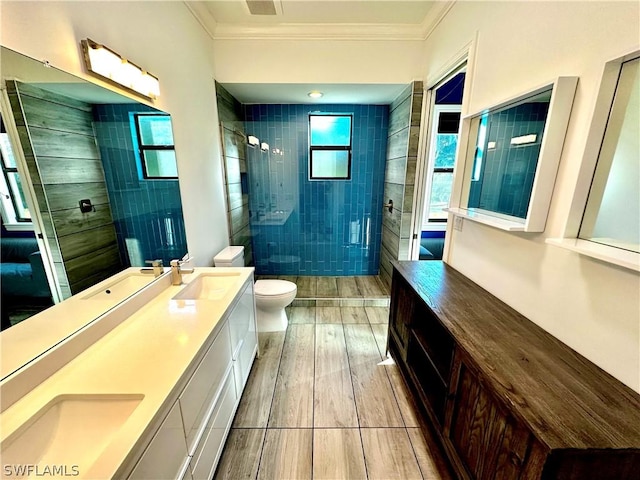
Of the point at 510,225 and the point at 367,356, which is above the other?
the point at 510,225

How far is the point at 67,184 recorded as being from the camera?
1030mm

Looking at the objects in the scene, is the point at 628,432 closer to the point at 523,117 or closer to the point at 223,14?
the point at 523,117

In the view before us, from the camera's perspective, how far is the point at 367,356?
86.7 inches

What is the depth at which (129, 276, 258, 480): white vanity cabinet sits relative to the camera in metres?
0.82

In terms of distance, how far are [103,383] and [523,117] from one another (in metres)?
2.05

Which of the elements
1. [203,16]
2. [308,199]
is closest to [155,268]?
[203,16]

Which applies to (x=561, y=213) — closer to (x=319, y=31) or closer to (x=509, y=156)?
(x=509, y=156)

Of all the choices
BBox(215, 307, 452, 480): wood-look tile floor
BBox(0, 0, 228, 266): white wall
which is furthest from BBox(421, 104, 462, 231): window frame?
BBox(0, 0, 228, 266): white wall

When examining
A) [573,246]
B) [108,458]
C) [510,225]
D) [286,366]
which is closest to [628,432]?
[573,246]

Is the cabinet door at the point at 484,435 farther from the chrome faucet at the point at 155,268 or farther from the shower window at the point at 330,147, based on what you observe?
the shower window at the point at 330,147

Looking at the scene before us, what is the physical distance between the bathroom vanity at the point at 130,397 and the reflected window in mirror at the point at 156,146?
2.48 feet

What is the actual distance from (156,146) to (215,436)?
5.51 feet

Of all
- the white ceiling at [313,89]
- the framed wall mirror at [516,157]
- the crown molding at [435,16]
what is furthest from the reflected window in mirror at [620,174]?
the white ceiling at [313,89]

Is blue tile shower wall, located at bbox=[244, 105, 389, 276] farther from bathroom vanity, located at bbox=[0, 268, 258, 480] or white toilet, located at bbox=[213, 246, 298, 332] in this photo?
bathroom vanity, located at bbox=[0, 268, 258, 480]
